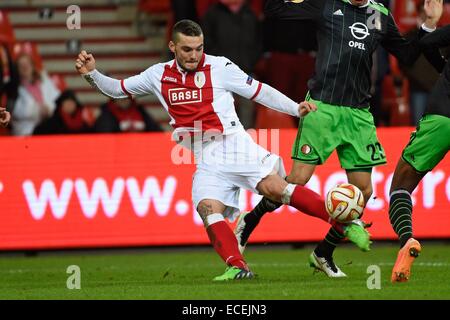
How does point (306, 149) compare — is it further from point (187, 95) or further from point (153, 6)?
point (153, 6)

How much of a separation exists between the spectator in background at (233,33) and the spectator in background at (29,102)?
2534 millimetres

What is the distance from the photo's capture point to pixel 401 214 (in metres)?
10.0

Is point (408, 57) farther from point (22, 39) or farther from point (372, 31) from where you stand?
point (22, 39)

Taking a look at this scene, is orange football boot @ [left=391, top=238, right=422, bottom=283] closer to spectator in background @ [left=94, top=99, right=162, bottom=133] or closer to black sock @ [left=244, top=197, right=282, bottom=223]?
black sock @ [left=244, top=197, right=282, bottom=223]

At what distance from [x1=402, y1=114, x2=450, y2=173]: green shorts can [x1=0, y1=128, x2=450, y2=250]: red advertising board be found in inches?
180

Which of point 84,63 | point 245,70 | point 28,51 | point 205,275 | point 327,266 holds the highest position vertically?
point 28,51

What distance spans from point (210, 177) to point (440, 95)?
1.96 m

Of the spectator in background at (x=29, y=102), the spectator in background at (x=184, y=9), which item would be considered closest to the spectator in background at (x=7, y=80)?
the spectator in background at (x=29, y=102)

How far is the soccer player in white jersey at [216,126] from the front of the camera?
10.2m

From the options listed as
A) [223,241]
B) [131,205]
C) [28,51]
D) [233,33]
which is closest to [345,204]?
Answer: [223,241]

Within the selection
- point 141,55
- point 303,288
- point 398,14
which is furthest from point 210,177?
point 141,55

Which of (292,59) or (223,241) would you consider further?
(292,59)

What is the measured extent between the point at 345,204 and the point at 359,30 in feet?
6.23

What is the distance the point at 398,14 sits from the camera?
18.1 m
